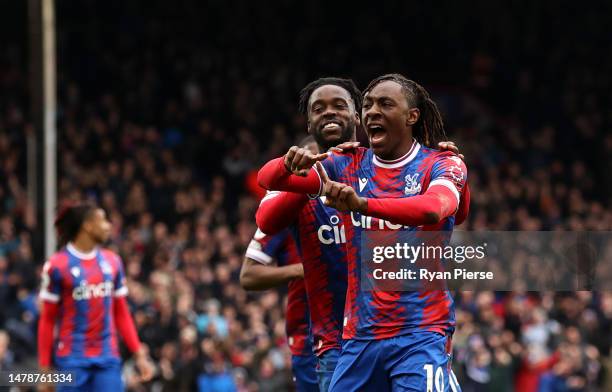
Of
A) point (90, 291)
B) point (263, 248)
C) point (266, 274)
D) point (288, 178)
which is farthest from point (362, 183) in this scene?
point (90, 291)

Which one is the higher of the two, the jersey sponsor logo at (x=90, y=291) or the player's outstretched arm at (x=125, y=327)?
the jersey sponsor logo at (x=90, y=291)

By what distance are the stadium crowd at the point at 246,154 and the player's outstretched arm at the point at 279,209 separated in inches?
252

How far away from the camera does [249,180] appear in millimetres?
20109

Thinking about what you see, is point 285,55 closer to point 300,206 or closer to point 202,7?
point 202,7

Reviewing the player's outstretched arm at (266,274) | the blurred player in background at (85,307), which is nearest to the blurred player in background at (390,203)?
the player's outstretched arm at (266,274)

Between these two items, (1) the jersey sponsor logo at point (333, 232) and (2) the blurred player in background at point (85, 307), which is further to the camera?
(2) the blurred player in background at point (85, 307)

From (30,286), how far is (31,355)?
166cm

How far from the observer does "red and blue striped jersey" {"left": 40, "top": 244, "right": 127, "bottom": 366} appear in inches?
371

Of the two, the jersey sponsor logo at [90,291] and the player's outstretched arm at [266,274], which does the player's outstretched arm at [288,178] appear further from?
the jersey sponsor logo at [90,291]

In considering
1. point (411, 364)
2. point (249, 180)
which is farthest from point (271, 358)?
point (411, 364)

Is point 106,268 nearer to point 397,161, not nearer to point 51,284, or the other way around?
point 51,284

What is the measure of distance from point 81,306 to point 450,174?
4.67 m

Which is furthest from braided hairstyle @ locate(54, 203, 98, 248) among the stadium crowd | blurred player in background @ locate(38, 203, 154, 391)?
the stadium crowd

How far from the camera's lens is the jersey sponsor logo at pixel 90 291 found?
31.2 feet
